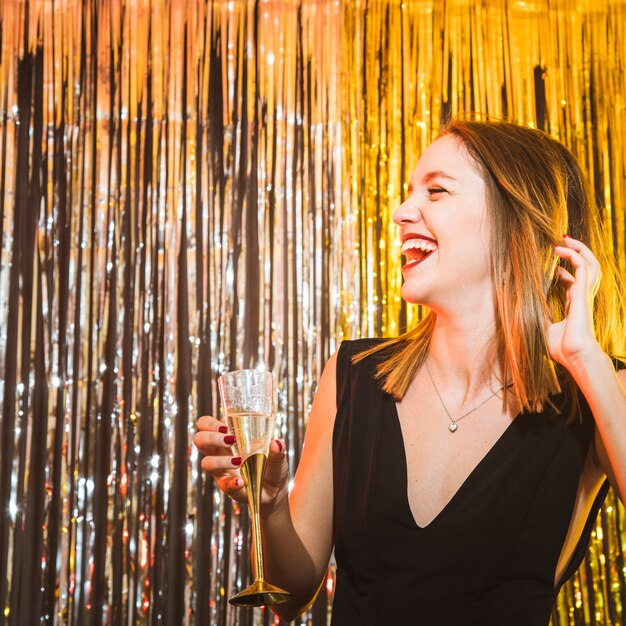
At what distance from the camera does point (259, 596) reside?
1.07 meters

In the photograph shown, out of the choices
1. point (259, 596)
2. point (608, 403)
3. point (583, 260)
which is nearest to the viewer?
point (259, 596)

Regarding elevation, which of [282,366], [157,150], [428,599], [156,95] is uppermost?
[156,95]

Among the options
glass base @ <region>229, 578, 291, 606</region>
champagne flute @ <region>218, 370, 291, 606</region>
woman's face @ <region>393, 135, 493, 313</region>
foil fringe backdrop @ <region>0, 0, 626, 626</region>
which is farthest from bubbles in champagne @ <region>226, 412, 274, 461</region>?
foil fringe backdrop @ <region>0, 0, 626, 626</region>

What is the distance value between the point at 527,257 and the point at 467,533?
1.64ft

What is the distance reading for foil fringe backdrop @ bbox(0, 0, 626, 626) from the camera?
2152 mm

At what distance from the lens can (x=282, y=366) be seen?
7.36 ft

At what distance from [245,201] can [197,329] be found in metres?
0.39

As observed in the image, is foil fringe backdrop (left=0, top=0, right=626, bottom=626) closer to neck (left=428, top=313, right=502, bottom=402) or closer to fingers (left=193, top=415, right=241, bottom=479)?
neck (left=428, top=313, right=502, bottom=402)

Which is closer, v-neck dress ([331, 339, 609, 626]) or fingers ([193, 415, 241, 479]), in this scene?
fingers ([193, 415, 241, 479])

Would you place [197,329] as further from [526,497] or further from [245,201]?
[526,497]

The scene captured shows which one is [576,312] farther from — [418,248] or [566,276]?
[418,248]

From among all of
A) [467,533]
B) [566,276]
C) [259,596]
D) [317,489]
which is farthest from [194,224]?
[259,596]

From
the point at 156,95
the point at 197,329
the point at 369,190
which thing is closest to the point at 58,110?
the point at 156,95

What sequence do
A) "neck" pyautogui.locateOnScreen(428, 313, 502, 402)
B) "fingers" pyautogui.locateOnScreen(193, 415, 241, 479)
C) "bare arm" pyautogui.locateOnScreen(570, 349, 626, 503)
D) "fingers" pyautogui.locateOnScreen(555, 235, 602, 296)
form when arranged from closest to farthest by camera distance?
"fingers" pyautogui.locateOnScreen(193, 415, 241, 479) < "bare arm" pyautogui.locateOnScreen(570, 349, 626, 503) < "fingers" pyautogui.locateOnScreen(555, 235, 602, 296) < "neck" pyautogui.locateOnScreen(428, 313, 502, 402)
